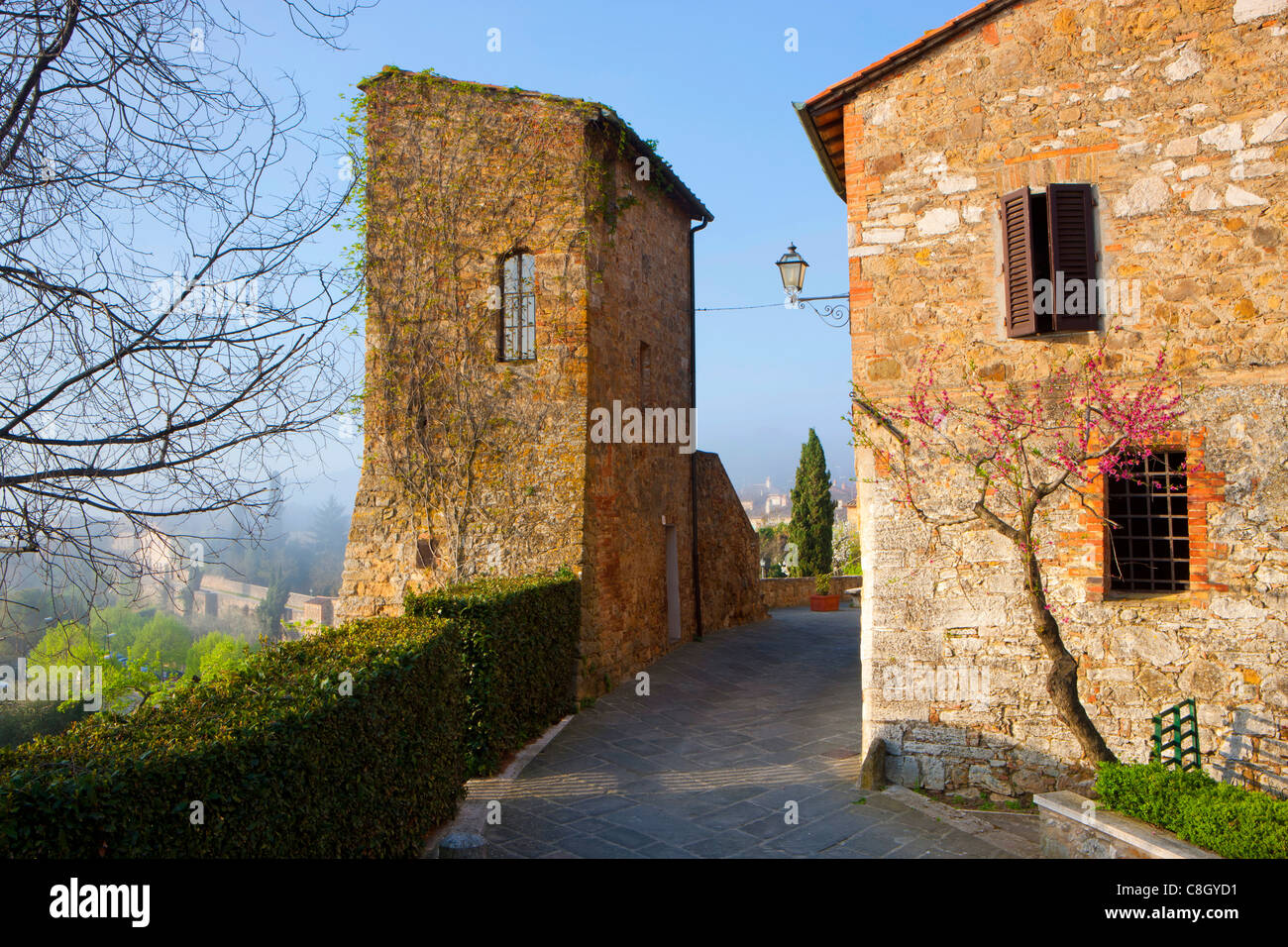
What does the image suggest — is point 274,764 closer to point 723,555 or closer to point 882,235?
point 882,235

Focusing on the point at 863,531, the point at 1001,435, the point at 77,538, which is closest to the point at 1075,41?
the point at 1001,435

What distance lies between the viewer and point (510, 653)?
26.4ft

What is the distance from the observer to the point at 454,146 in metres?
10.8

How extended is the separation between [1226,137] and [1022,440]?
111 inches

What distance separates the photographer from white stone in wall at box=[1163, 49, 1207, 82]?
21.7 ft

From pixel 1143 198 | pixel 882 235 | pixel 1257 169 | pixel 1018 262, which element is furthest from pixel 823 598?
pixel 1257 169

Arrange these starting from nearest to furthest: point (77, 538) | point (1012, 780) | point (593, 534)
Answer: point (77, 538), point (1012, 780), point (593, 534)

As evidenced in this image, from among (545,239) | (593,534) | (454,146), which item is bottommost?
(593,534)

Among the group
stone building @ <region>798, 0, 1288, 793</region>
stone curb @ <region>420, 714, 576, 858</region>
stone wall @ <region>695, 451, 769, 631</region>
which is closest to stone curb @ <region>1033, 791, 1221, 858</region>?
stone building @ <region>798, 0, 1288, 793</region>

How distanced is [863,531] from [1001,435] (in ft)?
4.70

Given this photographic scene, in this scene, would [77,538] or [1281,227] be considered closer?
[77,538]

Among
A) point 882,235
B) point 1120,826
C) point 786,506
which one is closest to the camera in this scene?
point 1120,826
